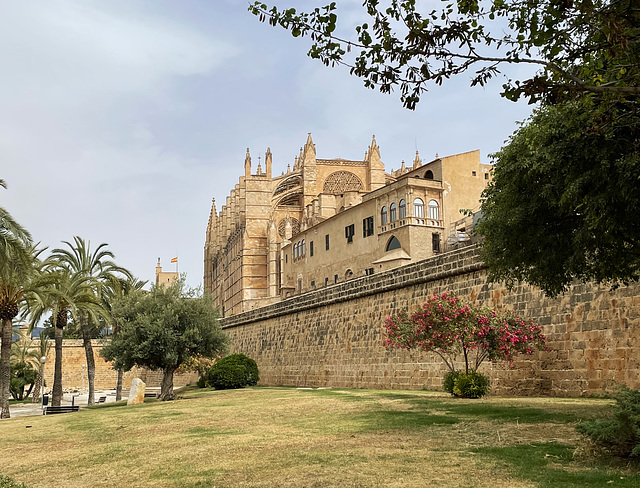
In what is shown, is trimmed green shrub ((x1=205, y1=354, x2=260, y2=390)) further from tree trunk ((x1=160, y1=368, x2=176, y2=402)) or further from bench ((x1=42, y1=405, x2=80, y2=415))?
bench ((x1=42, y1=405, x2=80, y2=415))

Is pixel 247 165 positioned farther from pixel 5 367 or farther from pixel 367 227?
pixel 5 367

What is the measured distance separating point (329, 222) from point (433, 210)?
30.0ft

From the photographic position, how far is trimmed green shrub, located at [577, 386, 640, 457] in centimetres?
634

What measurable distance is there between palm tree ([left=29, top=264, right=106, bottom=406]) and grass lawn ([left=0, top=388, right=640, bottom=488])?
12572mm

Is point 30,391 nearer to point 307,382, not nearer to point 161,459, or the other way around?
point 307,382

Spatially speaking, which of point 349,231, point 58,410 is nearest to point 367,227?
point 349,231

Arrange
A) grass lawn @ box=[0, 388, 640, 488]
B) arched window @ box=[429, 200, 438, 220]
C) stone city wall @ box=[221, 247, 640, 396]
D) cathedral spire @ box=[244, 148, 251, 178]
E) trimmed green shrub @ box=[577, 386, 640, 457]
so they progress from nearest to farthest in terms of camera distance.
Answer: trimmed green shrub @ box=[577, 386, 640, 457], grass lawn @ box=[0, 388, 640, 488], stone city wall @ box=[221, 247, 640, 396], arched window @ box=[429, 200, 438, 220], cathedral spire @ box=[244, 148, 251, 178]

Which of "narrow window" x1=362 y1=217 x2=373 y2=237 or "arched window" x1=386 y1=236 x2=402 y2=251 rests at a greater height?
"narrow window" x1=362 y1=217 x2=373 y2=237

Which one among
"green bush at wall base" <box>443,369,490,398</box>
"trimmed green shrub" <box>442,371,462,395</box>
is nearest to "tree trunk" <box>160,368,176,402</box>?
"trimmed green shrub" <box>442,371,462,395</box>

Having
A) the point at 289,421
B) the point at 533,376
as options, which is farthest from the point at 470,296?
the point at 289,421

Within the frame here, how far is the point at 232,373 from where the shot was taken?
2727 centimetres

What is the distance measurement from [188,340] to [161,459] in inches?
648

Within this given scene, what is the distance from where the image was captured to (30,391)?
165ft

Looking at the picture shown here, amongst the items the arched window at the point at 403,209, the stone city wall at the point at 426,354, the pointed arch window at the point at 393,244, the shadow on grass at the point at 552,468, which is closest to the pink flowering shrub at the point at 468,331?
the stone city wall at the point at 426,354
